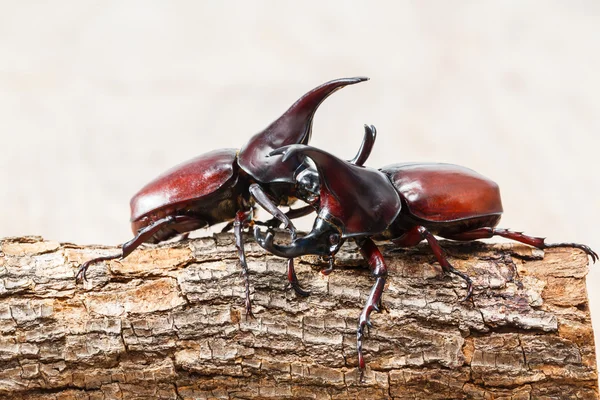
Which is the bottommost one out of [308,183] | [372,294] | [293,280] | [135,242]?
[372,294]

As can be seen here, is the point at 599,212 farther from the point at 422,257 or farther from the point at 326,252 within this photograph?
the point at 326,252

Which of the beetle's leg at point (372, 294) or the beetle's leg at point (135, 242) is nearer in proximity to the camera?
the beetle's leg at point (372, 294)

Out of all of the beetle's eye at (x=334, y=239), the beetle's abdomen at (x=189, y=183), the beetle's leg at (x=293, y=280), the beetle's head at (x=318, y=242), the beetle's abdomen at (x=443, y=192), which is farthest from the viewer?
the beetle's abdomen at (x=189, y=183)

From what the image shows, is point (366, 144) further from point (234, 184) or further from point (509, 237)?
point (509, 237)

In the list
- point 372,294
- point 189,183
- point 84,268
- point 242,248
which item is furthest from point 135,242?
point 372,294

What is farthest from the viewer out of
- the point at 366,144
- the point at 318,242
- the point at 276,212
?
the point at 366,144

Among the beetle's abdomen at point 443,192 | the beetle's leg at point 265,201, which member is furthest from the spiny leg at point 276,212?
the beetle's abdomen at point 443,192

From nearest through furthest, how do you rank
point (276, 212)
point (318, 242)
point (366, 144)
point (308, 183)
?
point (318, 242)
point (276, 212)
point (308, 183)
point (366, 144)

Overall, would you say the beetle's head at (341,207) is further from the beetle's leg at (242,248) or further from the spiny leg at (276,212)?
the beetle's leg at (242,248)
